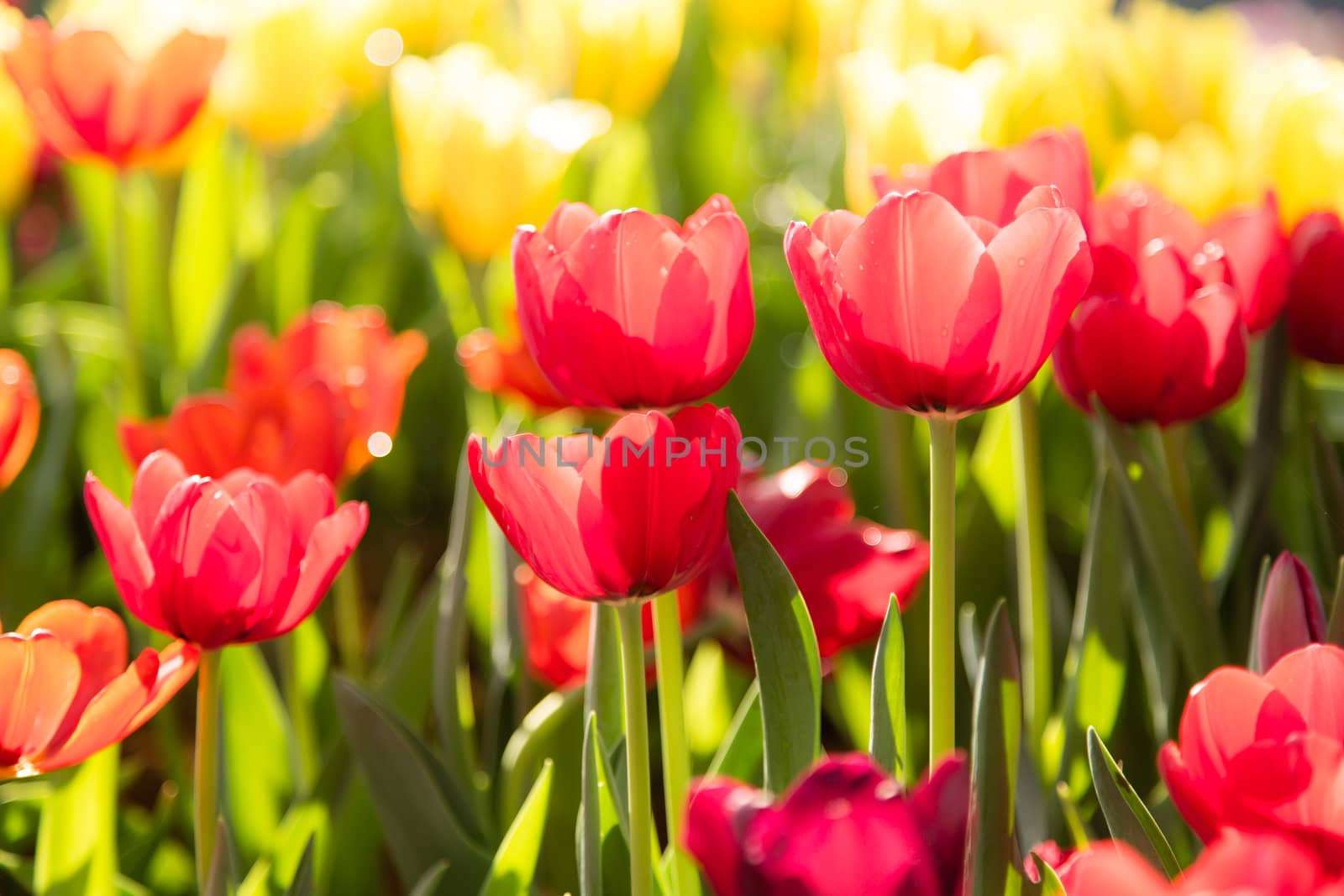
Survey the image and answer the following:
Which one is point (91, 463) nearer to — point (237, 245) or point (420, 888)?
point (237, 245)

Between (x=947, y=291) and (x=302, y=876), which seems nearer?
(x=947, y=291)

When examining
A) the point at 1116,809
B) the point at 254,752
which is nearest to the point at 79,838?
the point at 254,752

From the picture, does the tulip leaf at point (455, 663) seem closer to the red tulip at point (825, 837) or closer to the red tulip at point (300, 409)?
the red tulip at point (300, 409)

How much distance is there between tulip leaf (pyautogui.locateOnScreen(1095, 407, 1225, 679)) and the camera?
0.64 meters

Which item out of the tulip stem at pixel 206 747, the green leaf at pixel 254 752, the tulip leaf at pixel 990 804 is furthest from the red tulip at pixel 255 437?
the tulip leaf at pixel 990 804

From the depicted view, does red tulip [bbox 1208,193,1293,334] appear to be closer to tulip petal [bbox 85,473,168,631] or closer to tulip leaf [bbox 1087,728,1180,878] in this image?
tulip leaf [bbox 1087,728,1180,878]

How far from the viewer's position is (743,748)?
0.61m

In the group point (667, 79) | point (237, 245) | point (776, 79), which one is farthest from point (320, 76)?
point (776, 79)

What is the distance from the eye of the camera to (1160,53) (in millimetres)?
1366

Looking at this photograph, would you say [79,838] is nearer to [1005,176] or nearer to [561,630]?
[561,630]

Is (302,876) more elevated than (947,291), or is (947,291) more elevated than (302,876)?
(947,291)

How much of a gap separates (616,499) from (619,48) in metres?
1.13

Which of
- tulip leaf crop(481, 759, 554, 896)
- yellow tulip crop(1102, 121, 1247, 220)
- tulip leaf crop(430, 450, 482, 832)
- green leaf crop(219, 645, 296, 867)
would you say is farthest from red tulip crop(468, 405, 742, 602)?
yellow tulip crop(1102, 121, 1247, 220)

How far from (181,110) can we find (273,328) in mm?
321
